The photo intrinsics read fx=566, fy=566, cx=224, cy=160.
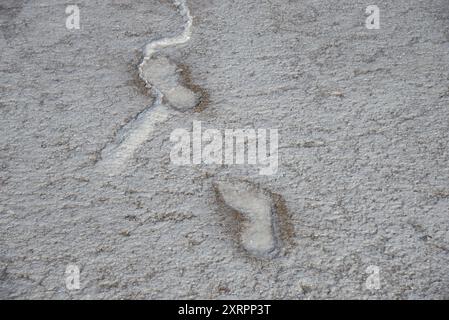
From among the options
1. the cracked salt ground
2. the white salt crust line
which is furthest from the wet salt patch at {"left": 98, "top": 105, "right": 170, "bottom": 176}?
the cracked salt ground

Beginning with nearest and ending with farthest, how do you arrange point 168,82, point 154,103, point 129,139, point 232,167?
point 232,167, point 129,139, point 154,103, point 168,82

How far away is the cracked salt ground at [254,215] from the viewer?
1.77m

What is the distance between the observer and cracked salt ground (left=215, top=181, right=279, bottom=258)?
1771mm

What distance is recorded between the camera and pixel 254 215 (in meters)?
1.87

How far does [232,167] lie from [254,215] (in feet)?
0.91

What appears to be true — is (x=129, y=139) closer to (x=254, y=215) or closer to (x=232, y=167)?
(x=232, y=167)

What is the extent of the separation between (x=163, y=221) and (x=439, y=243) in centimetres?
88

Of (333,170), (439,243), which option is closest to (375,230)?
(439,243)

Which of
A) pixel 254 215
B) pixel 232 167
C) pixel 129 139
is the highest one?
pixel 129 139

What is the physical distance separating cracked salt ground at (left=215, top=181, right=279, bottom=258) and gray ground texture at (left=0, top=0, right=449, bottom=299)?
37mm

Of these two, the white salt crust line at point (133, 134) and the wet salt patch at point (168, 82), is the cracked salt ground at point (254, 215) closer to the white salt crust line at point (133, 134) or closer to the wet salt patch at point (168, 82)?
the white salt crust line at point (133, 134)

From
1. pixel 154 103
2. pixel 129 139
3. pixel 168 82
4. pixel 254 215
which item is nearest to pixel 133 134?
pixel 129 139

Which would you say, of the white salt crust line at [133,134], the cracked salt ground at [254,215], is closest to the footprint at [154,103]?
the white salt crust line at [133,134]

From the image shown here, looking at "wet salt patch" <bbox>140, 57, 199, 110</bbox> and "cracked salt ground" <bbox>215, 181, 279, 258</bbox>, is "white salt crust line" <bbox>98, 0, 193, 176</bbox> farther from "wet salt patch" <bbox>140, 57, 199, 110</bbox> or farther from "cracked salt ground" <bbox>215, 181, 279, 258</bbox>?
"cracked salt ground" <bbox>215, 181, 279, 258</bbox>
